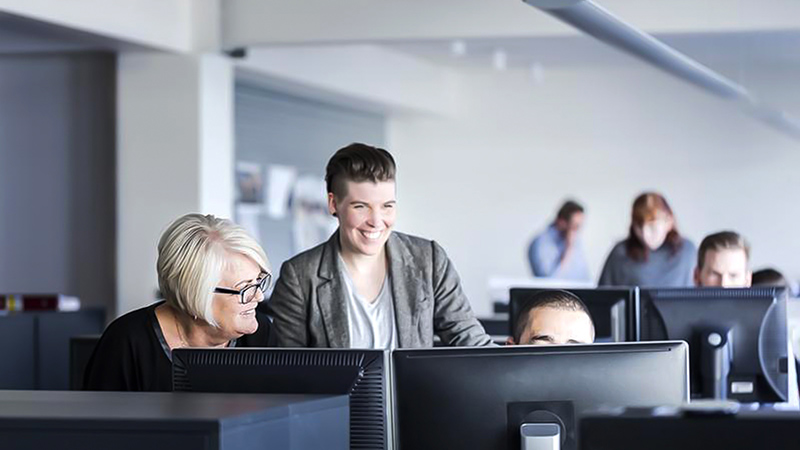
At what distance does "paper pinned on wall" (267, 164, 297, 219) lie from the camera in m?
11.3

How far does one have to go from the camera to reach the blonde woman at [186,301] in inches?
140

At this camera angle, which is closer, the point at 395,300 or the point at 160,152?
the point at 395,300

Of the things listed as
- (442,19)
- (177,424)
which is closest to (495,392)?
(177,424)

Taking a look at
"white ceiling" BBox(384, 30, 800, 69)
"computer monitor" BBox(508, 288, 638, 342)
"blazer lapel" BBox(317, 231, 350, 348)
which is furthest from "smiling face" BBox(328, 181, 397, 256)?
"white ceiling" BBox(384, 30, 800, 69)

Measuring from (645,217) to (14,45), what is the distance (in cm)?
447

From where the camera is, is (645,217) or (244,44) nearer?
(645,217)

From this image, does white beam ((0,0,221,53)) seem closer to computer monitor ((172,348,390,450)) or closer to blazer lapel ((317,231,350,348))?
blazer lapel ((317,231,350,348))

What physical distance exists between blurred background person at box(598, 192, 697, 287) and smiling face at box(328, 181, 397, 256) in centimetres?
336

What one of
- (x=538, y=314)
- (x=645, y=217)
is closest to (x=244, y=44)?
(x=645, y=217)

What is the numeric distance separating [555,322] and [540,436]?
83cm

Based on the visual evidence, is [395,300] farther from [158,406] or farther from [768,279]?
[768,279]

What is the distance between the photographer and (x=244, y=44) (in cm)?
843

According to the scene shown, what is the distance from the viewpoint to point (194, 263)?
3572mm

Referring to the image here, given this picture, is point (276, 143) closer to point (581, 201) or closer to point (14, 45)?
point (14, 45)
